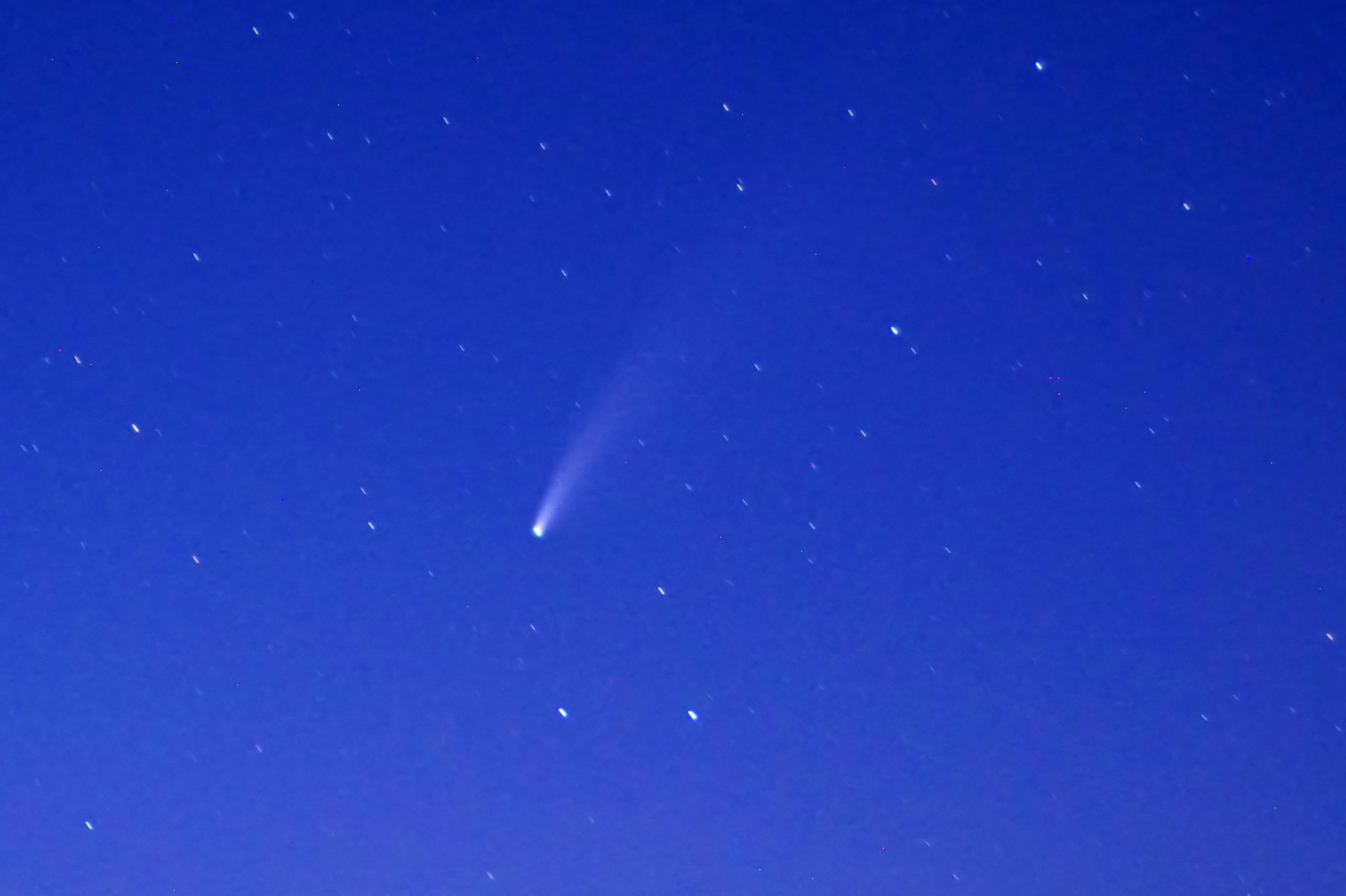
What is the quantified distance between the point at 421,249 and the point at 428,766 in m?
0.97

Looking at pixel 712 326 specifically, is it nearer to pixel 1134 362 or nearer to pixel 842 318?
pixel 842 318

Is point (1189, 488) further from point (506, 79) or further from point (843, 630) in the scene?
point (506, 79)

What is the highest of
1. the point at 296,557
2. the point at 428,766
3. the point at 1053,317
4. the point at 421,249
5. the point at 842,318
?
the point at 1053,317

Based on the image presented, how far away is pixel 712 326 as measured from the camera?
7.80ft

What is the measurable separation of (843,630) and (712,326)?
0.64m

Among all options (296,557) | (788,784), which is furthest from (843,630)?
(296,557)

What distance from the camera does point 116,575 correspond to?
229 cm

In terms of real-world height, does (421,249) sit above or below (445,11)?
below

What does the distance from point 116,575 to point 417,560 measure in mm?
549

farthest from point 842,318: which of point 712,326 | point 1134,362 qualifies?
point 1134,362

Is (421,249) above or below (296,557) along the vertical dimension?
above

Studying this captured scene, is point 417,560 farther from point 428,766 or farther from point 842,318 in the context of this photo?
point 842,318

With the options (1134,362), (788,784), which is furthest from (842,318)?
(788,784)

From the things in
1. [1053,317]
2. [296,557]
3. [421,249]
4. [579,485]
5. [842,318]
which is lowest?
[296,557]
